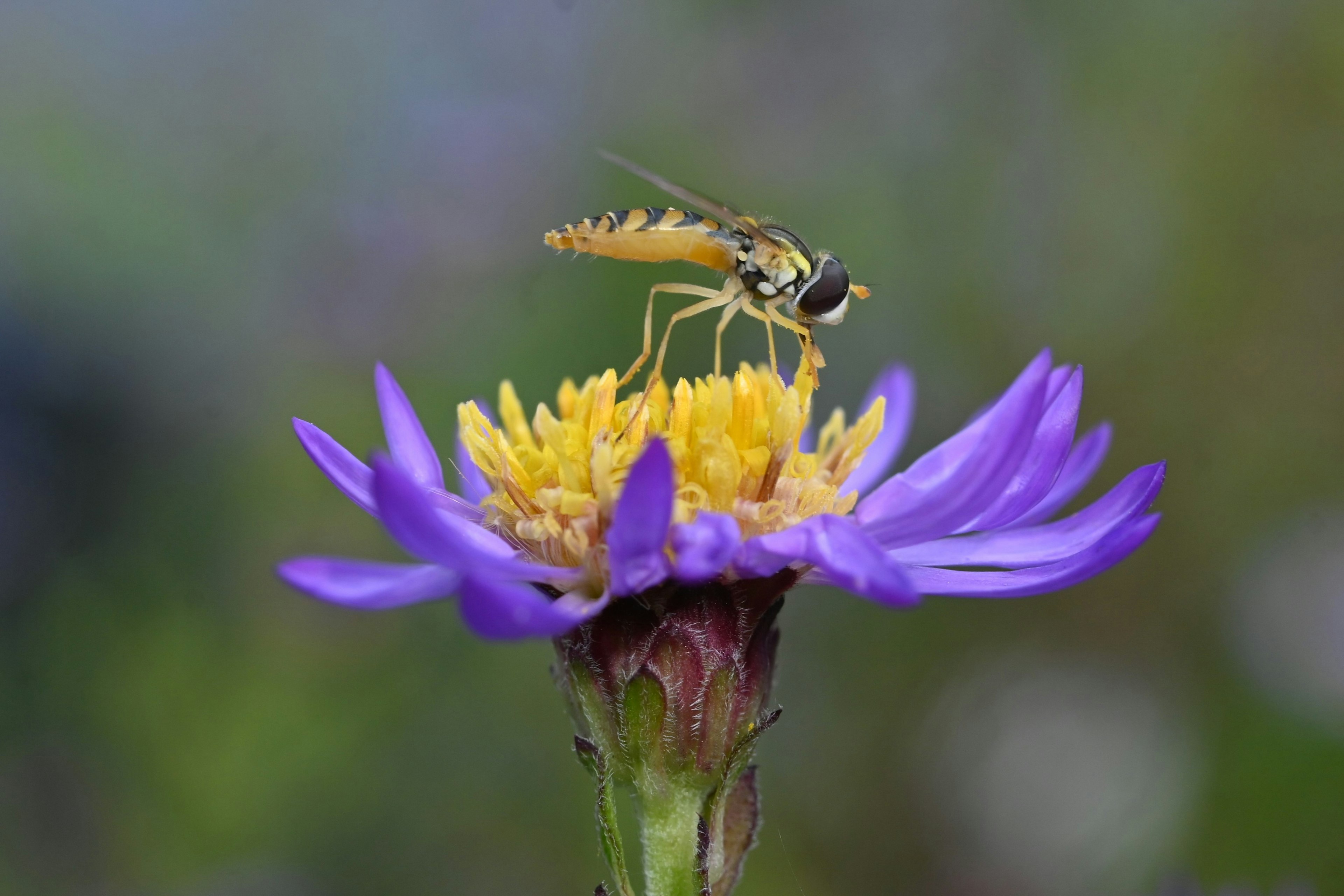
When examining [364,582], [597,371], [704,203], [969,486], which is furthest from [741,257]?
[597,371]

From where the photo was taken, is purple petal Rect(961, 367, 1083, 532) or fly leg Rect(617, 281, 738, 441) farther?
fly leg Rect(617, 281, 738, 441)

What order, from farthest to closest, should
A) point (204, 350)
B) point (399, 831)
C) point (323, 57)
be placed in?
point (323, 57) → point (204, 350) → point (399, 831)

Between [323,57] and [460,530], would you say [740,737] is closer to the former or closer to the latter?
[460,530]

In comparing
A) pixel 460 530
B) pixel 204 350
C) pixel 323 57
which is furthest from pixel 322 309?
pixel 460 530

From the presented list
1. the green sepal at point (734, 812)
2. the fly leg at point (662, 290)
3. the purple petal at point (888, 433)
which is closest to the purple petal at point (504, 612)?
the green sepal at point (734, 812)

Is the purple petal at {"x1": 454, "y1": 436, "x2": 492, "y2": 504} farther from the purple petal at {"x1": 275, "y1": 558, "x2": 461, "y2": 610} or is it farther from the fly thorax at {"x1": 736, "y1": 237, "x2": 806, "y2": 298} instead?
the fly thorax at {"x1": 736, "y1": 237, "x2": 806, "y2": 298}

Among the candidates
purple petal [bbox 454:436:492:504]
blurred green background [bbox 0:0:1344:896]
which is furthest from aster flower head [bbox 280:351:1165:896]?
blurred green background [bbox 0:0:1344:896]
